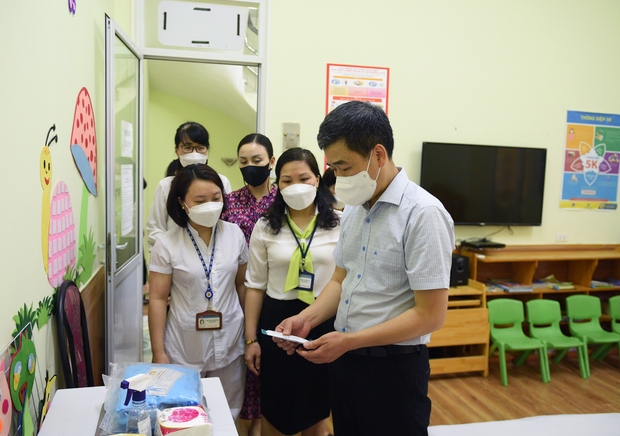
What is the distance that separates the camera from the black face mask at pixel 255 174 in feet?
7.62

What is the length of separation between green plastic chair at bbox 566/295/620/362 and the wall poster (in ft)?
7.59

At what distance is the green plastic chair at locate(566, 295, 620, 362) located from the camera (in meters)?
3.89

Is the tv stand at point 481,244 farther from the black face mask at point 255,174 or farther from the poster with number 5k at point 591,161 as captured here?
the black face mask at point 255,174

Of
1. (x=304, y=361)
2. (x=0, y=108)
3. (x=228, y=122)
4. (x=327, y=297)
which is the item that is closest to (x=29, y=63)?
(x=0, y=108)

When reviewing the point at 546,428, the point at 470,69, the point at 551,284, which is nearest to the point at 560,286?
the point at 551,284

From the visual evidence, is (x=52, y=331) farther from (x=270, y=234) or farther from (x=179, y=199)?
(x=270, y=234)

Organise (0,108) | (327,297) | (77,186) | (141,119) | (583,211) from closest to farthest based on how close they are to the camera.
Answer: (0,108), (327,297), (77,186), (141,119), (583,211)

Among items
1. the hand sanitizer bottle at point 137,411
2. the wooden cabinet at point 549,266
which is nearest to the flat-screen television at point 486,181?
the wooden cabinet at point 549,266

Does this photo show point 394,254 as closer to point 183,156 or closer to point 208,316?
point 208,316

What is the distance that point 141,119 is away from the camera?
311 centimetres

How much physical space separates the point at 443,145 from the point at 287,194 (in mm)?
2243

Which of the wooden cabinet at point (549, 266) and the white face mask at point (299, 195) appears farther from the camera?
the wooden cabinet at point (549, 266)

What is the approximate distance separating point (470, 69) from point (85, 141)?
310 centimetres

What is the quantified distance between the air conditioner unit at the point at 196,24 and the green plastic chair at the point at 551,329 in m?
3.15
